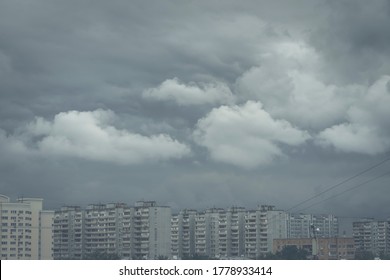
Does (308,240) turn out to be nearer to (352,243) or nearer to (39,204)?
(352,243)

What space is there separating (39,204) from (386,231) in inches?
1124

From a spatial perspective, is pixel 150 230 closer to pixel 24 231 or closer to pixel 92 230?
pixel 92 230

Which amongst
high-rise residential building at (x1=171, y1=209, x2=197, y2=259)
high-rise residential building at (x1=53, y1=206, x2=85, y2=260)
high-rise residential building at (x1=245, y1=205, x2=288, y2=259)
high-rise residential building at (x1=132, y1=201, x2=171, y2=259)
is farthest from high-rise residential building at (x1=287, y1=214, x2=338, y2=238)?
high-rise residential building at (x1=53, y1=206, x2=85, y2=260)

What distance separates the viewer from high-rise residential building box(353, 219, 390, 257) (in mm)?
49947

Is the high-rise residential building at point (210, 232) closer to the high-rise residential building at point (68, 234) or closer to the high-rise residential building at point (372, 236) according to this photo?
the high-rise residential building at point (68, 234)

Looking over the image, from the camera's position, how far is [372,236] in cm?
5356

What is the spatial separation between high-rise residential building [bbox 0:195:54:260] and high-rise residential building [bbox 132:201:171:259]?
5877 mm

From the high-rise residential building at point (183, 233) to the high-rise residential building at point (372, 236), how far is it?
12.4 meters

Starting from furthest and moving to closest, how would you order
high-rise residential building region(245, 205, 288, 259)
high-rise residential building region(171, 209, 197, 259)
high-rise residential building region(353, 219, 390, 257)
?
1. high-rise residential building region(353, 219, 390, 257)
2. high-rise residential building region(245, 205, 288, 259)
3. high-rise residential building region(171, 209, 197, 259)

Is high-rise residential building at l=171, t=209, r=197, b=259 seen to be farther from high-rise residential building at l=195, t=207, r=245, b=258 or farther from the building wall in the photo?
the building wall

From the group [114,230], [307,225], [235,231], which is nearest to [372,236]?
[307,225]

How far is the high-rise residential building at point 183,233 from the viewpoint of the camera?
44938mm
